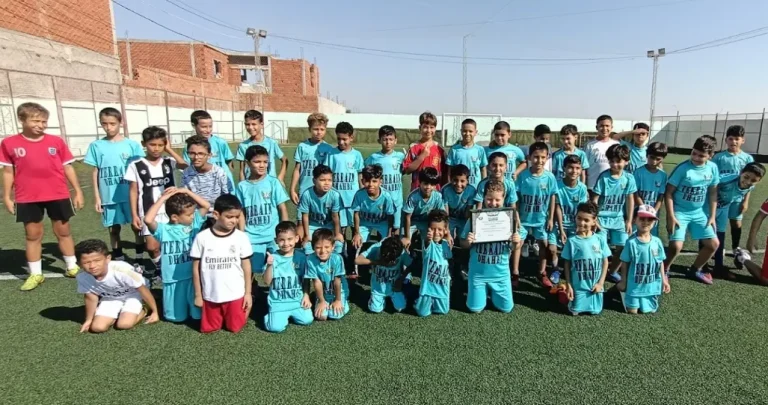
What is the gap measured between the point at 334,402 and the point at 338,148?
3068 millimetres

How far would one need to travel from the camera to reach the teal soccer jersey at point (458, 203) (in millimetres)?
4320

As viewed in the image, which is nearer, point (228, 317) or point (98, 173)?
point (228, 317)

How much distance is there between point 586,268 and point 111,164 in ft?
16.2

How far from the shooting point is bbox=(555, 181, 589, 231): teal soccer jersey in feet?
14.4

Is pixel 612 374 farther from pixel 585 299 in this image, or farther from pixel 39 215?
pixel 39 215

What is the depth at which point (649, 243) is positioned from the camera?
3.72 meters

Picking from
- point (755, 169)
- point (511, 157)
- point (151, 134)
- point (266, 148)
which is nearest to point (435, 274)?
point (511, 157)

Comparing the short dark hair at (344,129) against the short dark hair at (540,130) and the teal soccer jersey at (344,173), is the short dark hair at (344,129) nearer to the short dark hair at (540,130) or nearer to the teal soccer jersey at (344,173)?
the teal soccer jersey at (344,173)

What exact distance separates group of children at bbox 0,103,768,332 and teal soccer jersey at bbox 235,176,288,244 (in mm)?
12

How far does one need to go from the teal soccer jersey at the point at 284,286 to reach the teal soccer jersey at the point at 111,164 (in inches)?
85.9

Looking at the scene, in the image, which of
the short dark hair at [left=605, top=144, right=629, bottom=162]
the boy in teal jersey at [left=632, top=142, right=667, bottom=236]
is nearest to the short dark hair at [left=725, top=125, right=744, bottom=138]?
the boy in teal jersey at [left=632, top=142, right=667, bottom=236]

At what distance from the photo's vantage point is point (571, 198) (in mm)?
4391

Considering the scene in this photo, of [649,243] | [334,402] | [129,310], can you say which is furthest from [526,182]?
[129,310]

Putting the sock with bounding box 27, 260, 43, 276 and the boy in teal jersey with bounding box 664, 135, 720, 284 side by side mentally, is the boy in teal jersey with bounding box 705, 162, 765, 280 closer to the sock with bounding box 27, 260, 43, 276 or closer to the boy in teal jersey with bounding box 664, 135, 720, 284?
the boy in teal jersey with bounding box 664, 135, 720, 284
